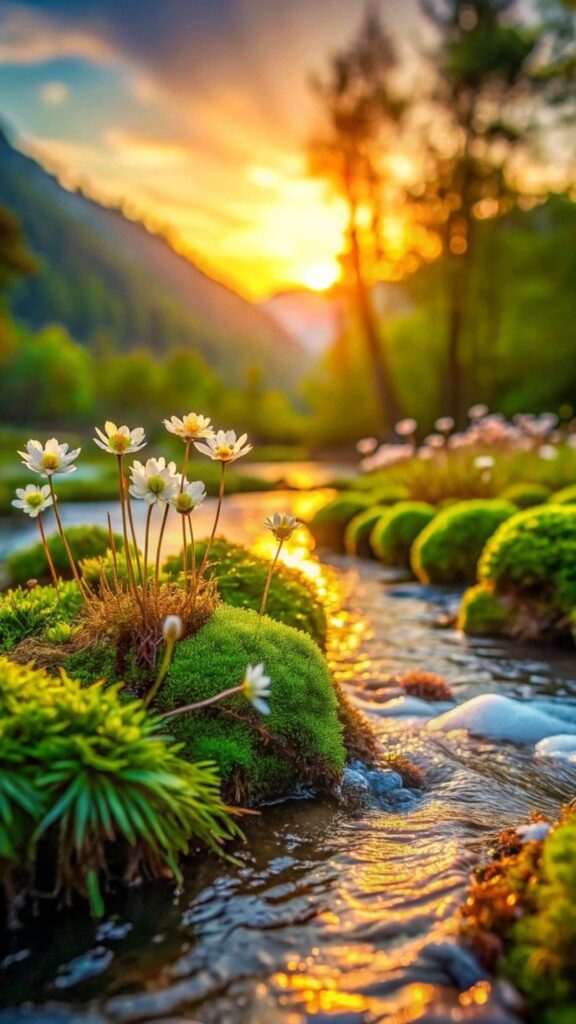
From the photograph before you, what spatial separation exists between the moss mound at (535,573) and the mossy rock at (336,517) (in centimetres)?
952

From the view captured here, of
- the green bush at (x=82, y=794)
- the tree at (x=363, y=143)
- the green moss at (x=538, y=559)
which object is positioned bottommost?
the green bush at (x=82, y=794)

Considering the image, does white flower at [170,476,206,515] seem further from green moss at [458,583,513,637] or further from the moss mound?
green moss at [458,583,513,637]

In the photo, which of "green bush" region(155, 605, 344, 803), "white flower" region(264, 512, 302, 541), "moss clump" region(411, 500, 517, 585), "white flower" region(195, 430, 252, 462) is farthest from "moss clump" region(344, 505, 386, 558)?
"white flower" region(195, 430, 252, 462)

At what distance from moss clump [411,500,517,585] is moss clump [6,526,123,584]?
16.7 feet

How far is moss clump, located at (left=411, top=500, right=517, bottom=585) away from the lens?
12.0 metres

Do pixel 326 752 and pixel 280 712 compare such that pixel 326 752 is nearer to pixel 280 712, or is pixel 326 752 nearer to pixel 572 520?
pixel 280 712

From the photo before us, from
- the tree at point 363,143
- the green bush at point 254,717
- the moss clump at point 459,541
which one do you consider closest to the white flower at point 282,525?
the green bush at point 254,717

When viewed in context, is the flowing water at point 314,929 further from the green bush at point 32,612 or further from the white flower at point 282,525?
the green bush at point 32,612

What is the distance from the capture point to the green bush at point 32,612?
467 cm

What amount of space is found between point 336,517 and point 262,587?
1325 cm

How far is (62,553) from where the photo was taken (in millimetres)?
10219

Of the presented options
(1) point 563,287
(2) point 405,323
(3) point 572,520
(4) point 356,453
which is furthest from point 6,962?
(2) point 405,323

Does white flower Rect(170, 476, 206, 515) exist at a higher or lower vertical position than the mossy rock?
lower

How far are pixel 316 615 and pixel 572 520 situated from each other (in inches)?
156
